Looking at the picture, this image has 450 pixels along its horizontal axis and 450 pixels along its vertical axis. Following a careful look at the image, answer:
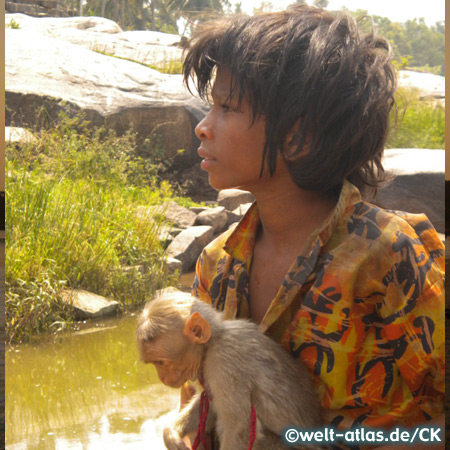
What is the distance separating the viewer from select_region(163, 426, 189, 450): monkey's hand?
122 centimetres

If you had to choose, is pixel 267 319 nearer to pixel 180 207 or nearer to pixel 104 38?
pixel 180 207

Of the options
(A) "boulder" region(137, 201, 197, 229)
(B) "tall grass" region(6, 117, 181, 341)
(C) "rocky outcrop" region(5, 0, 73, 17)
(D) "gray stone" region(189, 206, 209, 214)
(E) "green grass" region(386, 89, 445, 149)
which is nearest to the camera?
(B) "tall grass" region(6, 117, 181, 341)

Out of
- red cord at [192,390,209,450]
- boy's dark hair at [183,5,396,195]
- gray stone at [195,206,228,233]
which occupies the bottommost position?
gray stone at [195,206,228,233]

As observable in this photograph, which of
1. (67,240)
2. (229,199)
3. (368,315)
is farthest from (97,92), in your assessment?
(368,315)

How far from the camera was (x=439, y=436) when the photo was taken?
108 cm

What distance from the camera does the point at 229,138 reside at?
1.17 m

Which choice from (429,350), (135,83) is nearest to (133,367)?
(429,350)

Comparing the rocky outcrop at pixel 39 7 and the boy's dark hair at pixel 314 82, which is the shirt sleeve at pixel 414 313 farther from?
the rocky outcrop at pixel 39 7

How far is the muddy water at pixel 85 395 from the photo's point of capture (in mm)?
2594

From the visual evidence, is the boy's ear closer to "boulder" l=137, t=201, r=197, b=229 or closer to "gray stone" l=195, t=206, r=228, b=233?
Result: "boulder" l=137, t=201, r=197, b=229

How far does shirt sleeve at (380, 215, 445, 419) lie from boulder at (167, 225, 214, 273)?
4.16 metres

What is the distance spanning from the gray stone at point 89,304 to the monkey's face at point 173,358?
9.20ft

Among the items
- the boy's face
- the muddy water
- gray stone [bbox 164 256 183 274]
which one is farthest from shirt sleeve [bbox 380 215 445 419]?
gray stone [bbox 164 256 183 274]

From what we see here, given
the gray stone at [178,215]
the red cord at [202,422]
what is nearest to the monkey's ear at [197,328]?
the red cord at [202,422]
